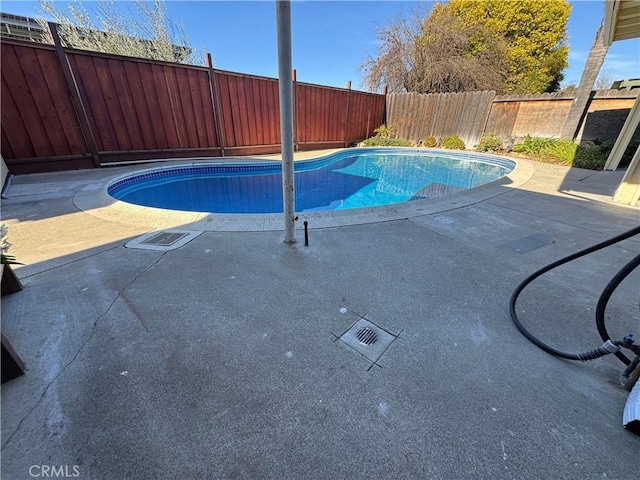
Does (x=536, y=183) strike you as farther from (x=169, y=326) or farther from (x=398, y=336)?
(x=169, y=326)

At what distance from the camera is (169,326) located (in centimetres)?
188

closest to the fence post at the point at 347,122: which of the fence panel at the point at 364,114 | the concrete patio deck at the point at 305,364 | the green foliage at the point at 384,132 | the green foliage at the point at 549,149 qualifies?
the fence panel at the point at 364,114

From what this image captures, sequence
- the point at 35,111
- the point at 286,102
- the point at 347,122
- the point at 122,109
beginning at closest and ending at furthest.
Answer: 1. the point at 286,102
2. the point at 35,111
3. the point at 122,109
4. the point at 347,122

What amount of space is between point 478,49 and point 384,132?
730 centimetres

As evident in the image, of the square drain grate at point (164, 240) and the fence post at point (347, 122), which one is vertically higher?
the fence post at point (347, 122)

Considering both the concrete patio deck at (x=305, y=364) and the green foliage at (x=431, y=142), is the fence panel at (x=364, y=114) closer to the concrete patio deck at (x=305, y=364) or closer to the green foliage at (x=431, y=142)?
the green foliage at (x=431, y=142)

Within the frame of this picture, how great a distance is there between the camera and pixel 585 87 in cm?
839

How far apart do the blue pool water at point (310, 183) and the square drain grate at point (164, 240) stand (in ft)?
7.49

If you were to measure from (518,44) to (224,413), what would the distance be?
68.8 ft

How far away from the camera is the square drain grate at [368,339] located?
1733mm

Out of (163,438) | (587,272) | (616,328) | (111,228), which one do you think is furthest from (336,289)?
(111,228)

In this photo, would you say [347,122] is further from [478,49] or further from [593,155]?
[478,49]

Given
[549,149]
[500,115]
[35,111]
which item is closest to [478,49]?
[500,115]

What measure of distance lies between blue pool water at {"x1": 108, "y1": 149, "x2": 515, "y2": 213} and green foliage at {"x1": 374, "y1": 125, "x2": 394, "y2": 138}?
3304mm
